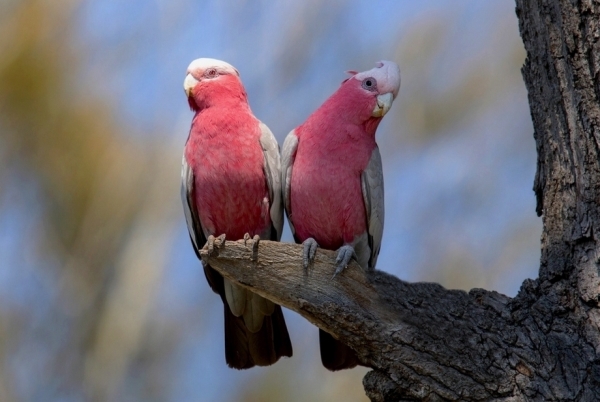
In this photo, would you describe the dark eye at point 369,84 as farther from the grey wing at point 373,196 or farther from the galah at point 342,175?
the grey wing at point 373,196

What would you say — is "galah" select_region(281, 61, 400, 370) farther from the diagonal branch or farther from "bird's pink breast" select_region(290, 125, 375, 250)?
the diagonal branch

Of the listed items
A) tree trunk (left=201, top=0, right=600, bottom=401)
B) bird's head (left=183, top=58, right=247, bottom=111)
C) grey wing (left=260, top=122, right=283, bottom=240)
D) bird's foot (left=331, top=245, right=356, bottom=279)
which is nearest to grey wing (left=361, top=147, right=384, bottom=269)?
grey wing (left=260, top=122, right=283, bottom=240)

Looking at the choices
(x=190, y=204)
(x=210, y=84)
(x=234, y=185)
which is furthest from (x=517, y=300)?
(x=210, y=84)

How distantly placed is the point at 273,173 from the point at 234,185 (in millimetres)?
286

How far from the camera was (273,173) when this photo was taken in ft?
18.6

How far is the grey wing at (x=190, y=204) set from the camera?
18.8 feet

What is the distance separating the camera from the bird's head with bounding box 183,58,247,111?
582 cm

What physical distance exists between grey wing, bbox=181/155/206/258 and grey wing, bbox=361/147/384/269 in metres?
1.20

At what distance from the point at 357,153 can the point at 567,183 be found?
4.93 ft

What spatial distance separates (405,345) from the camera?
4.47m

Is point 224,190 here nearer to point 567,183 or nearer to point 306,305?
point 306,305

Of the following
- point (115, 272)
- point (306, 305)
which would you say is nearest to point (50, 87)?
point (115, 272)

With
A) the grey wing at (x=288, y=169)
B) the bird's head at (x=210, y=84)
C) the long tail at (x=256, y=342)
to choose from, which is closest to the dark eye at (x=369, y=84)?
the grey wing at (x=288, y=169)

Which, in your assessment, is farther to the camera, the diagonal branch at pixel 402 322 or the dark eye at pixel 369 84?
the dark eye at pixel 369 84
